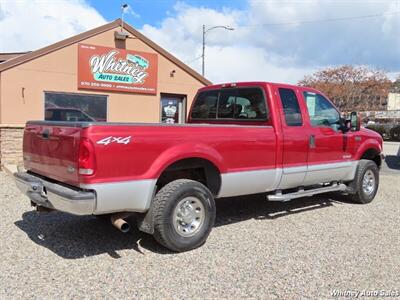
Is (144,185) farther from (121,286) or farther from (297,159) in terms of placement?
(297,159)

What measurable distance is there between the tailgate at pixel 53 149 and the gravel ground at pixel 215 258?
35.7 inches

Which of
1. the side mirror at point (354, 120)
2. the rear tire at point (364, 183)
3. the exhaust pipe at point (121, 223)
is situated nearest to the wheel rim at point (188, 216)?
the exhaust pipe at point (121, 223)

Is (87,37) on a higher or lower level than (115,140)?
higher

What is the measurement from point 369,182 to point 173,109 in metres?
8.51

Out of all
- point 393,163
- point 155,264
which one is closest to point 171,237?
point 155,264

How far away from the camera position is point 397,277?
4340 mm

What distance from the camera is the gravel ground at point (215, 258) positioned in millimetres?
3949

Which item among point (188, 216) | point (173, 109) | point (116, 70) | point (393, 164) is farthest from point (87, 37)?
point (393, 164)

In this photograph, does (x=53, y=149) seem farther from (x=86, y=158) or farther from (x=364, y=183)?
(x=364, y=183)

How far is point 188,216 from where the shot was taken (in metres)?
4.99

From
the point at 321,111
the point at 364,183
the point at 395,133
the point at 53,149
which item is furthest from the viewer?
the point at 395,133

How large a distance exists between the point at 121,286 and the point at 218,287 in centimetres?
89

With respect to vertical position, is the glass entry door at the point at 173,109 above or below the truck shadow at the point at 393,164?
above

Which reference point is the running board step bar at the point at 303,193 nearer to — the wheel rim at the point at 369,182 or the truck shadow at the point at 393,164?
the wheel rim at the point at 369,182
